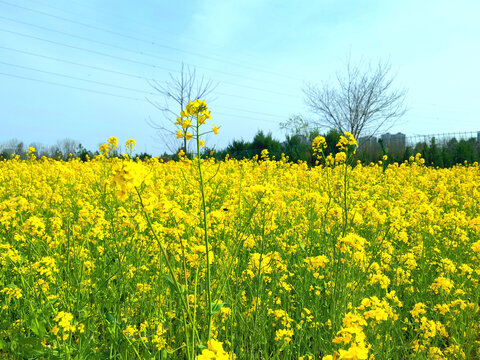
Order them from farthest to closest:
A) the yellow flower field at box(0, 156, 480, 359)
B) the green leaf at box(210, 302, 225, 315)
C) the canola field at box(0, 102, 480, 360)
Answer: the yellow flower field at box(0, 156, 480, 359) < the canola field at box(0, 102, 480, 360) < the green leaf at box(210, 302, 225, 315)

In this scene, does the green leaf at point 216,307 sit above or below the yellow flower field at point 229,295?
above

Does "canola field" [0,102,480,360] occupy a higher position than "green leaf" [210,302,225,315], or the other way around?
"green leaf" [210,302,225,315]

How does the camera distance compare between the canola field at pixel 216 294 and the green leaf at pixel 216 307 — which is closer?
the green leaf at pixel 216 307

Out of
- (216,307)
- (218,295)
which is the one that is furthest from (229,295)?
(216,307)

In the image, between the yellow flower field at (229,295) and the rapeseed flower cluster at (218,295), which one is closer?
the rapeseed flower cluster at (218,295)

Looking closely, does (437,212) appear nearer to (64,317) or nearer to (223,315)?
(223,315)

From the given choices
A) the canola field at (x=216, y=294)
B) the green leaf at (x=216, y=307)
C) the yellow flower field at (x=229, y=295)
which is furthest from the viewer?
the yellow flower field at (x=229, y=295)

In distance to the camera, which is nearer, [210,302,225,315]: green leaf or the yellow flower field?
[210,302,225,315]: green leaf

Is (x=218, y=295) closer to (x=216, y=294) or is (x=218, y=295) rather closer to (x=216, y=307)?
(x=216, y=294)

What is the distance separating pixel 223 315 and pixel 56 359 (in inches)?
38.2

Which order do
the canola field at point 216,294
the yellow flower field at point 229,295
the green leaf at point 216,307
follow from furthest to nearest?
1. the yellow flower field at point 229,295
2. the canola field at point 216,294
3. the green leaf at point 216,307

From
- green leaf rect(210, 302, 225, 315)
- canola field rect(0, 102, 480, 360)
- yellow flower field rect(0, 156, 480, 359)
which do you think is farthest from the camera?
yellow flower field rect(0, 156, 480, 359)

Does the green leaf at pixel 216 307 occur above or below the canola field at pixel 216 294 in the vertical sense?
above

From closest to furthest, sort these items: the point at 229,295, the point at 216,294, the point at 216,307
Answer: the point at 216,307, the point at 216,294, the point at 229,295
